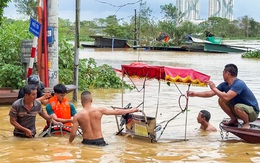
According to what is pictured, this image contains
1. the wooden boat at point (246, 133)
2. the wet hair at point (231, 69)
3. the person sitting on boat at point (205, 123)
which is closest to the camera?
the wooden boat at point (246, 133)

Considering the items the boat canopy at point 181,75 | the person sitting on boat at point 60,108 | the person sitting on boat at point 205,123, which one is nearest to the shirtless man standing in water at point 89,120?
the person sitting on boat at point 60,108

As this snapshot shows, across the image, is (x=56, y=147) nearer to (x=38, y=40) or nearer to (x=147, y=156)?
(x=147, y=156)

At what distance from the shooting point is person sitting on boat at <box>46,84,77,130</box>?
876cm

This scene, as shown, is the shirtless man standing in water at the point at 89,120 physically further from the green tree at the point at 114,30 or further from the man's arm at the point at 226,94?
the green tree at the point at 114,30

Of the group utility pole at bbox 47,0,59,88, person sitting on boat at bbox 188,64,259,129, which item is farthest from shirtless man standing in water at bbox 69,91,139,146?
utility pole at bbox 47,0,59,88

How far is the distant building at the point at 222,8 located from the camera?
144 meters

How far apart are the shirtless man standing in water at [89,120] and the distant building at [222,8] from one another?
13339 centimetres

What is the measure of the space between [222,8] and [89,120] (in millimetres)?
143443

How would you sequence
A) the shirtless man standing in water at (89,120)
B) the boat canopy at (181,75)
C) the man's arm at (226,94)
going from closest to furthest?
the shirtless man standing in water at (89,120) → the boat canopy at (181,75) → the man's arm at (226,94)

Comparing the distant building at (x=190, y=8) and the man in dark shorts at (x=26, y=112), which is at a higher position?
the distant building at (x=190, y=8)

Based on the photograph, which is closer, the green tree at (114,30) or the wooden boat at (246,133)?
the wooden boat at (246,133)

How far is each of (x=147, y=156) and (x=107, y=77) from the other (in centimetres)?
1072

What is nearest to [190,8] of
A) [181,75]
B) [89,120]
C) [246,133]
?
[246,133]

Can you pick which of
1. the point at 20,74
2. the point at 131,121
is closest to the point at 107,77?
the point at 20,74
